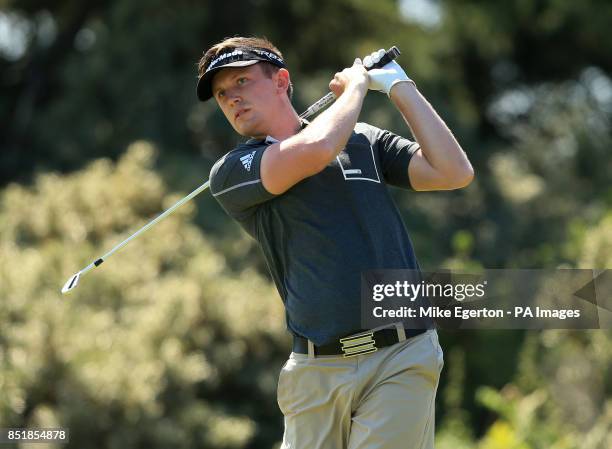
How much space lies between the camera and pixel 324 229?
113 inches

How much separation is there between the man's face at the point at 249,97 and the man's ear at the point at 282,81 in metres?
0.05

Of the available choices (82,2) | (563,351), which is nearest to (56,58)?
(82,2)

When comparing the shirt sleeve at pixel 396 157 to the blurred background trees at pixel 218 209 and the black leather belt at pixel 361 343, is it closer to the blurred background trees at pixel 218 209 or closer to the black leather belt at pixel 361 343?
the black leather belt at pixel 361 343

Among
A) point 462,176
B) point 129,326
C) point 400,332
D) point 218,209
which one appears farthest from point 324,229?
point 218,209

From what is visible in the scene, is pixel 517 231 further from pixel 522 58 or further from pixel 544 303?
pixel 544 303

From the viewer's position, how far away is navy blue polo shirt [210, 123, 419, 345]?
2.84m

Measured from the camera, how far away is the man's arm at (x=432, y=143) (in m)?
3.01

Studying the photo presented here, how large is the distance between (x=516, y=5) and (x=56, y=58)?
5941 mm

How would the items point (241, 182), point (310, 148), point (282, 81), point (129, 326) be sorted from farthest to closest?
1. point (129, 326)
2. point (282, 81)
3. point (241, 182)
4. point (310, 148)

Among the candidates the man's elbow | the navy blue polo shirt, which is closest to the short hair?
the navy blue polo shirt

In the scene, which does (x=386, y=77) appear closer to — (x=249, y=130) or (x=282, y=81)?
(x=282, y=81)

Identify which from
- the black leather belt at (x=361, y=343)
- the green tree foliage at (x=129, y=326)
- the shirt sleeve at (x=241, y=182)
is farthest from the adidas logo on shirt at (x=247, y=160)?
the green tree foliage at (x=129, y=326)

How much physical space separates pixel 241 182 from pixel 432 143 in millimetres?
569

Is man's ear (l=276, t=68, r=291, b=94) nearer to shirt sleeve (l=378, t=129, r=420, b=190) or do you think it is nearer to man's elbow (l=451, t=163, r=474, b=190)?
shirt sleeve (l=378, t=129, r=420, b=190)
